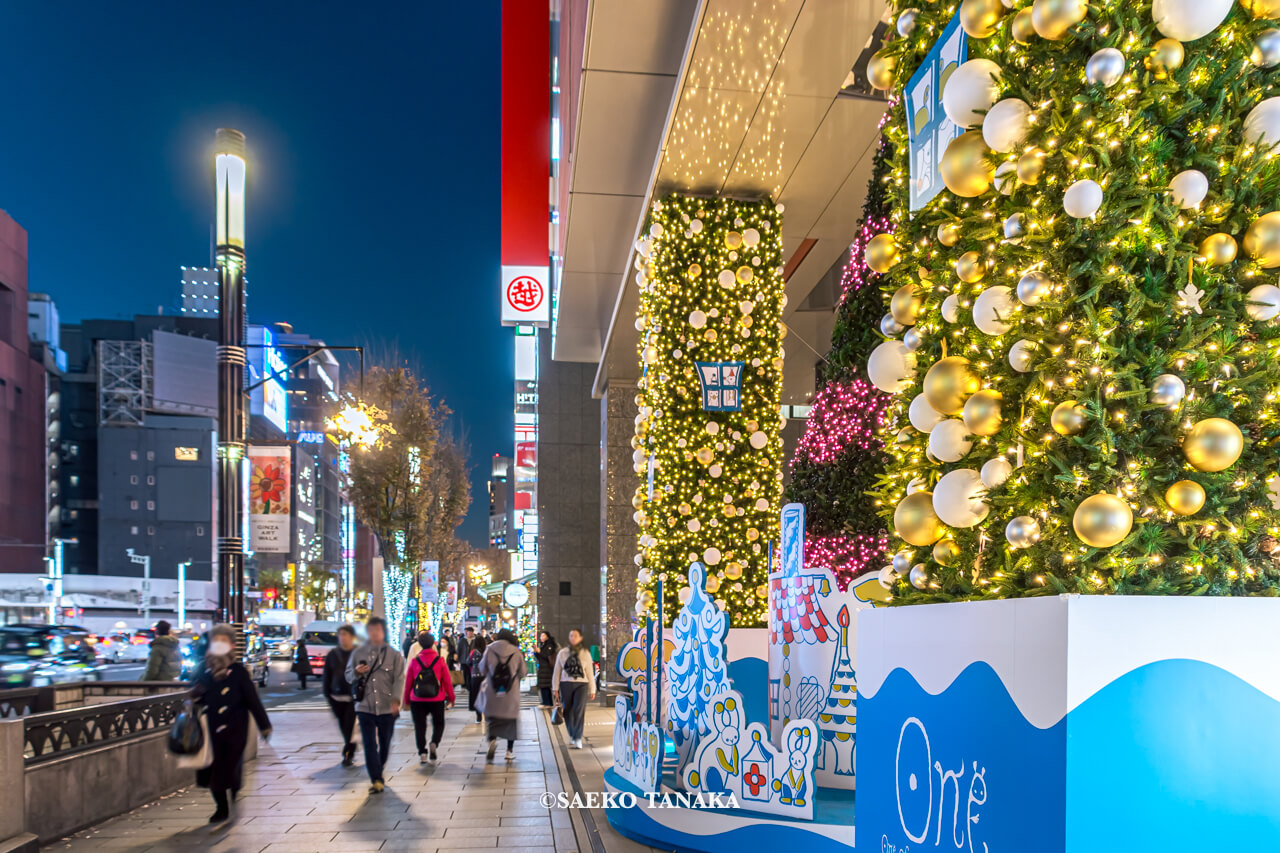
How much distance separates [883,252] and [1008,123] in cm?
86

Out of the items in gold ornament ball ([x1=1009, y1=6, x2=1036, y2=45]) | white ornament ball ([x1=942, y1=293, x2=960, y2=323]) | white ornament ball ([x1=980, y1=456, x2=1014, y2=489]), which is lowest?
white ornament ball ([x1=980, y1=456, x2=1014, y2=489])

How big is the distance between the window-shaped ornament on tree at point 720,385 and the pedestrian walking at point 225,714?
204 inches

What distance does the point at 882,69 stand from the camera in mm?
3400

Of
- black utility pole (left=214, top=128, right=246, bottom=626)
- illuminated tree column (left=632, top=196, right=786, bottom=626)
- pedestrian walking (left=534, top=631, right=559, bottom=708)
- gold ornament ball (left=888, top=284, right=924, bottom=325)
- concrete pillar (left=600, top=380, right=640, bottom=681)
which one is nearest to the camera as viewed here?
gold ornament ball (left=888, top=284, right=924, bottom=325)

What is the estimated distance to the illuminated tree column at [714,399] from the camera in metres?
9.64

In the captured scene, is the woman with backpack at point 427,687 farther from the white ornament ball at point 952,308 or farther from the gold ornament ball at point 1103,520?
the gold ornament ball at point 1103,520

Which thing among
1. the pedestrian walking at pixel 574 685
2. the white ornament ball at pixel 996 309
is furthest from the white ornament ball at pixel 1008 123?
the pedestrian walking at pixel 574 685

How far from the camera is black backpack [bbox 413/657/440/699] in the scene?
38.5 feet

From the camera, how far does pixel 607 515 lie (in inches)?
734

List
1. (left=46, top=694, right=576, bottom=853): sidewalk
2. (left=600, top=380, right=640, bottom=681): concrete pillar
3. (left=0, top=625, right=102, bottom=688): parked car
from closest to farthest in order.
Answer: (left=46, top=694, right=576, bottom=853): sidewalk < (left=600, top=380, right=640, bottom=681): concrete pillar < (left=0, top=625, right=102, bottom=688): parked car

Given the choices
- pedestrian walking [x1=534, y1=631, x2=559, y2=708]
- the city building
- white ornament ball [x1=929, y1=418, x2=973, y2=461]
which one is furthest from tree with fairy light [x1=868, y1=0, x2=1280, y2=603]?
the city building

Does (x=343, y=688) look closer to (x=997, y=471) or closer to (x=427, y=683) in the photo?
(x=427, y=683)

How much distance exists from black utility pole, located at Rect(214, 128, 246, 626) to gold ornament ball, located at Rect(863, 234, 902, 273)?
31.0 ft

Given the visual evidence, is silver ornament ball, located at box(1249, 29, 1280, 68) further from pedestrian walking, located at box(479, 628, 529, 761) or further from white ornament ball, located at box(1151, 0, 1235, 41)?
pedestrian walking, located at box(479, 628, 529, 761)
